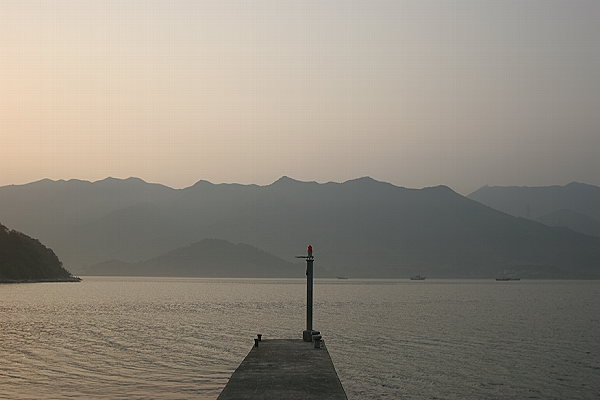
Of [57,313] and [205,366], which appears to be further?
[57,313]

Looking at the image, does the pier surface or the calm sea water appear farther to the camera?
the calm sea water

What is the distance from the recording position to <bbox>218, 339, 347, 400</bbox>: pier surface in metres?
25.6

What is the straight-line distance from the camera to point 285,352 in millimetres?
36906

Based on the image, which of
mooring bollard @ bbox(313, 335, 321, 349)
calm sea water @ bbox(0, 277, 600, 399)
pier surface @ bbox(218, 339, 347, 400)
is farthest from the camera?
mooring bollard @ bbox(313, 335, 321, 349)

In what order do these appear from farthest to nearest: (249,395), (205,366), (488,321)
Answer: (488,321)
(205,366)
(249,395)

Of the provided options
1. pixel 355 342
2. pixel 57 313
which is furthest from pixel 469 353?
pixel 57 313

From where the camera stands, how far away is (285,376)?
95.7 feet

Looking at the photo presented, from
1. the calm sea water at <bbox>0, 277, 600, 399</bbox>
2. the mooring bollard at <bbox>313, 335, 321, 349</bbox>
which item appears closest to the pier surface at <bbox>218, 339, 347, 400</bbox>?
the mooring bollard at <bbox>313, 335, 321, 349</bbox>

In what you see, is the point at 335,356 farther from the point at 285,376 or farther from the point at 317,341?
the point at 285,376

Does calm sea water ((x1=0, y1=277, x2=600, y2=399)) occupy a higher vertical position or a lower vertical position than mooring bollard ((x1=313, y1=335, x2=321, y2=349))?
lower

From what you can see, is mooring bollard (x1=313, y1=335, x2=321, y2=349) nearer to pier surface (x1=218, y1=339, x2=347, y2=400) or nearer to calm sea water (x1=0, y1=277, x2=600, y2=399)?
pier surface (x1=218, y1=339, x2=347, y2=400)

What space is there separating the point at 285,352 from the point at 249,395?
38.0 feet

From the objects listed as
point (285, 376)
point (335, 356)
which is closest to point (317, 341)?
point (285, 376)

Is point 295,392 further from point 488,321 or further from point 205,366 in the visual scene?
point 488,321
